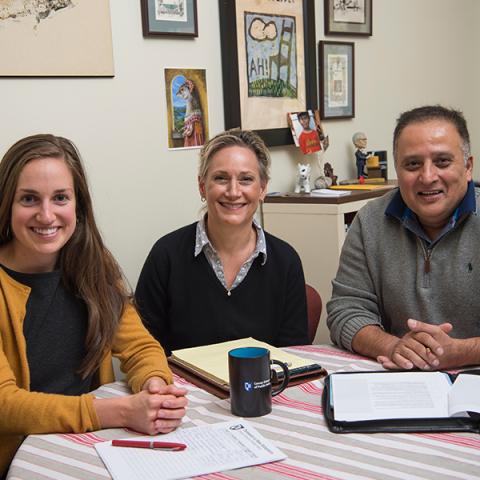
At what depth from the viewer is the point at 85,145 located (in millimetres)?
2330

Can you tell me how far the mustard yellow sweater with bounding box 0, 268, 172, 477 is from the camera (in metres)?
1.25

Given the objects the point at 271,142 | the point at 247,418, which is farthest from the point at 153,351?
Answer: the point at 271,142

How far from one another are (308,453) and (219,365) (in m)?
0.39

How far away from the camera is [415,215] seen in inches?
71.1

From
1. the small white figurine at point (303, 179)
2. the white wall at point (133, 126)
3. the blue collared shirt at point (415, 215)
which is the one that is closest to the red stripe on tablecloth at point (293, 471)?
the blue collared shirt at point (415, 215)

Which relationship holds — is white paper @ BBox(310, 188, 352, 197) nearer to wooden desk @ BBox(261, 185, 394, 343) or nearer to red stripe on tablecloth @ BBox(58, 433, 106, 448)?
wooden desk @ BBox(261, 185, 394, 343)

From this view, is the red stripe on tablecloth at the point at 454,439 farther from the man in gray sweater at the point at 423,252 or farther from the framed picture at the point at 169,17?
the framed picture at the point at 169,17

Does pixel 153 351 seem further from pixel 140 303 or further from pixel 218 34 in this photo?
pixel 218 34

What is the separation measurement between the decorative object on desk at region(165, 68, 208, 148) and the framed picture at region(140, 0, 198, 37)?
0.48 feet

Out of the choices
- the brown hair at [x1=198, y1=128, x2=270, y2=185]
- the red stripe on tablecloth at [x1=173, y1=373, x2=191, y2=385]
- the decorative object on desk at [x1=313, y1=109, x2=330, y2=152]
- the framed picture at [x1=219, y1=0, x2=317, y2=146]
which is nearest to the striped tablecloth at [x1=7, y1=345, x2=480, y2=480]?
the red stripe on tablecloth at [x1=173, y1=373, x2=191, y2=385]

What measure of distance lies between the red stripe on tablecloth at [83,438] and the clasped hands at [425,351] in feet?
2.18

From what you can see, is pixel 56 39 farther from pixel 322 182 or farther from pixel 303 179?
pixel 322 182

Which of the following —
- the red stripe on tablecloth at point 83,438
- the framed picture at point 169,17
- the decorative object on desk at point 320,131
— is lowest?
the red stripe on tablecloth at point 83,438

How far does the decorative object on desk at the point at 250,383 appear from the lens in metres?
1.24
